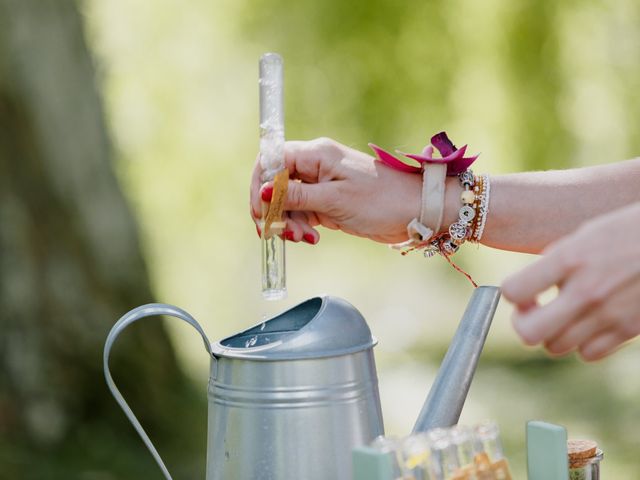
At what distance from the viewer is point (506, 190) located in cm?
170

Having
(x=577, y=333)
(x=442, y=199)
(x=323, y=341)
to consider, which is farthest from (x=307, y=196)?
(x=577, y=333)

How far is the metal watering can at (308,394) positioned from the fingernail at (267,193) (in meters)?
0.30

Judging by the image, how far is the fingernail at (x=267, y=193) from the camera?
1536mm

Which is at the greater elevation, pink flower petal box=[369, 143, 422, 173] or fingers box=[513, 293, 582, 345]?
pink flower petal box=[369, 143, 422, 173]

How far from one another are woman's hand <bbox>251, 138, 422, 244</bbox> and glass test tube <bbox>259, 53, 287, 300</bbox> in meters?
0.07

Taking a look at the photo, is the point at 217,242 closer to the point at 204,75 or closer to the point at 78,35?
the point at 204,75

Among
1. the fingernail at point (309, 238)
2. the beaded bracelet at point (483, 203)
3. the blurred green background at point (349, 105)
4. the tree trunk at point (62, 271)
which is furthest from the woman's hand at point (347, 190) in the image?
the blurred green background at point (349, 105)

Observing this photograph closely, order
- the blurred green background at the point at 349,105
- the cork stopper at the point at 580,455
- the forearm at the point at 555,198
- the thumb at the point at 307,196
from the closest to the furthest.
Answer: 1. the cork stopper at the point at 580,455
2. the thumb at the point at 307,196
3. the forearm at the point at 555,198
4. the blurred green background at the point at 349,105

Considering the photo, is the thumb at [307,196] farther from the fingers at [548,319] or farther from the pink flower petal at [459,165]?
the fingers at [548,319]

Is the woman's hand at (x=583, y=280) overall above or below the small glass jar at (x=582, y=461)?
above

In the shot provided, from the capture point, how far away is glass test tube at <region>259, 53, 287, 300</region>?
58.1 inches

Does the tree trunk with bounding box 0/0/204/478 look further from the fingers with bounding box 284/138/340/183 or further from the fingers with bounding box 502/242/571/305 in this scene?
the fingers with bounding box 502/242/571/305

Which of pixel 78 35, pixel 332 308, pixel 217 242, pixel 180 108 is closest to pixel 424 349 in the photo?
pixel 217 242

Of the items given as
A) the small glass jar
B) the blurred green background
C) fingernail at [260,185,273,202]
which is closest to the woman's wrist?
fingernail at [260,185,273,202]
